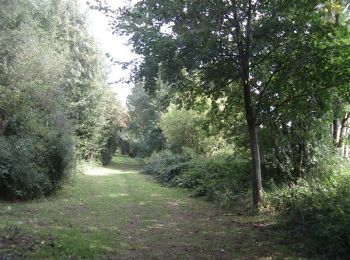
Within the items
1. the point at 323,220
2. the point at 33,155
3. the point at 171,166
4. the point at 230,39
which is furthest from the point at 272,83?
the point at 171,166

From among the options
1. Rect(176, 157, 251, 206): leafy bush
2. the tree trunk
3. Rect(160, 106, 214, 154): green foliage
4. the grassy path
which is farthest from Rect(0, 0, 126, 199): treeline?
Rect(160, 106, 214, 154): green foliage

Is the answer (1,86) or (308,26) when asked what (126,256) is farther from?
(1,86)

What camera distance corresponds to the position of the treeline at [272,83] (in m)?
9.20

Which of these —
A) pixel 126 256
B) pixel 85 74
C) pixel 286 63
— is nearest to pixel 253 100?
pixel 286 63

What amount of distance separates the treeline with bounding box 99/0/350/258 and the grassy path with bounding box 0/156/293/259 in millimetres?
1104

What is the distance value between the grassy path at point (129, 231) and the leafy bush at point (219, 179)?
2.78 ft

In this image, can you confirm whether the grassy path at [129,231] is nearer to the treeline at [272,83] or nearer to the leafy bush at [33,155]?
the leafy bush at [33,155]

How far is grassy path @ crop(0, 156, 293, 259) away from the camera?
287 inches

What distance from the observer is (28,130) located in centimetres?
1552

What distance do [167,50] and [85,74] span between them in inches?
915

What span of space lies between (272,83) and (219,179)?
598cm

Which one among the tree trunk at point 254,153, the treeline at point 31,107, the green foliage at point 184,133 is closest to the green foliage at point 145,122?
the green foliage at point 184,133

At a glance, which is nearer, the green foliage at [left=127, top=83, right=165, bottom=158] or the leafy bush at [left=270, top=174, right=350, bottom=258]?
the leafy bush at [left=270, top=174, right=350, bottom=258]

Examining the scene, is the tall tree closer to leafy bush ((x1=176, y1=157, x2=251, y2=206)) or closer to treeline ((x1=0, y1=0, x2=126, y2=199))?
leafy bush ((x1=176, y1=157, x2=251, y2=206))
